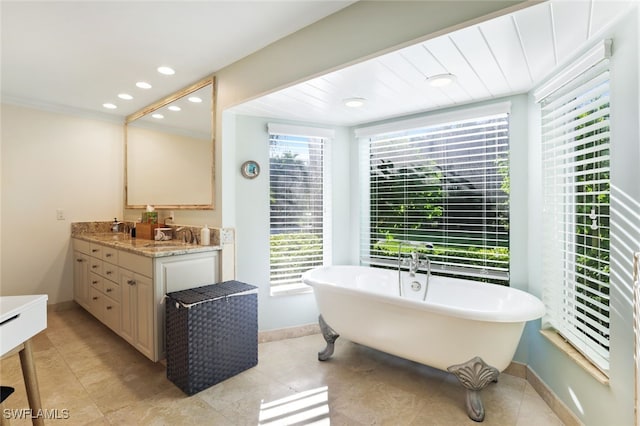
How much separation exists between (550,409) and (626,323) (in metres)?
0.87

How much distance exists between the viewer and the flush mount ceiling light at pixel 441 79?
6.63 feet

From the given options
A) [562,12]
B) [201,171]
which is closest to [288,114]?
[201,171]

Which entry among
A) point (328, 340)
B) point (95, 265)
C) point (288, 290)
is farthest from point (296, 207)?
point (95, 265)

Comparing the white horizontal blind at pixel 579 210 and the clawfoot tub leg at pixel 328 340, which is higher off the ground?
the white horizontal blind at pixel 579 210

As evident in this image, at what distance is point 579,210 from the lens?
6.46 ft

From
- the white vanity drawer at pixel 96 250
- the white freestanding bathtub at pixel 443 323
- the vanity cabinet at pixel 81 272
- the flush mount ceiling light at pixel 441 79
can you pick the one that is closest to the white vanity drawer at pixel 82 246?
the vanity cabinet at pixel 81 272

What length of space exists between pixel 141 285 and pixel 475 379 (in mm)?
2399

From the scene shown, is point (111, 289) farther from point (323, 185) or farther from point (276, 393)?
point (323, 185)

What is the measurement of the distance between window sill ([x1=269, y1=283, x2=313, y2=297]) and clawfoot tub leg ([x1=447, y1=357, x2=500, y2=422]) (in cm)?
155

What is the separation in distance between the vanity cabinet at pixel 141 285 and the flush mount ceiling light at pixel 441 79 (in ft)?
6.97

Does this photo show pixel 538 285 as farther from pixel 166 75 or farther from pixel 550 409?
pixel 166 75

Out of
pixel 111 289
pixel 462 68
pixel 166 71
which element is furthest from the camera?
pixel 111 289

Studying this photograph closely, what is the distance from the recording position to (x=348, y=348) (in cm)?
282

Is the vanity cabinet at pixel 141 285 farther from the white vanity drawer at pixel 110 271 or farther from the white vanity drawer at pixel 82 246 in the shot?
the white vanity drawer at pixel 82 246
